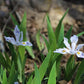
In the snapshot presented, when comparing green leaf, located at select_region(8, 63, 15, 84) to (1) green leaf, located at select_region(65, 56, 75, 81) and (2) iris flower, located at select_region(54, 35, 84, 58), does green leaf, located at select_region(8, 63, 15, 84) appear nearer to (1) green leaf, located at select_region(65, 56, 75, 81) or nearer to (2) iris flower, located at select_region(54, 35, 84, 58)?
(2) iris flower, located at select_region(54, 35, 84, 58)

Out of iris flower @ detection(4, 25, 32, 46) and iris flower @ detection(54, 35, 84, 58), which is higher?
iris flower @ detection(4, 25, 32, 46)

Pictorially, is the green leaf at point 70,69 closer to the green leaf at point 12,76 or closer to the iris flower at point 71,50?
the iris flower at point 71,50

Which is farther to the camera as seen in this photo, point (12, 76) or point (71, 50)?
point (71, 50)

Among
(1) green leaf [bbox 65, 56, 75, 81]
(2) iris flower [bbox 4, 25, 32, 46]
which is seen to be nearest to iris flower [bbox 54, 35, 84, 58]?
(1) green leaf [bbox 65, 56, 75, 81]

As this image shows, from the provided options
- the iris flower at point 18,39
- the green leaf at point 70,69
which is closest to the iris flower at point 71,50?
the green leaf at point 70,69

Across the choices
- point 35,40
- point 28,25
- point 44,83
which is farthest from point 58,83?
point 28,25

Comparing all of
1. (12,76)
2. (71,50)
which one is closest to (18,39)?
(12,76)

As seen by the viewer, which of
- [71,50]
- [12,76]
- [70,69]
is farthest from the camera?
[70,69]

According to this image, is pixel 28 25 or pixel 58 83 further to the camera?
pixel 28 25

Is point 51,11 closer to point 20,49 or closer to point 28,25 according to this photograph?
point 28,25

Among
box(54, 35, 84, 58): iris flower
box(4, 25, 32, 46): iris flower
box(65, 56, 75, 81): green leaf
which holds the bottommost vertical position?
box(65, 56, 75, 81): green leaf

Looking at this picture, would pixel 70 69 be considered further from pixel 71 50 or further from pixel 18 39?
pixel 18 39
